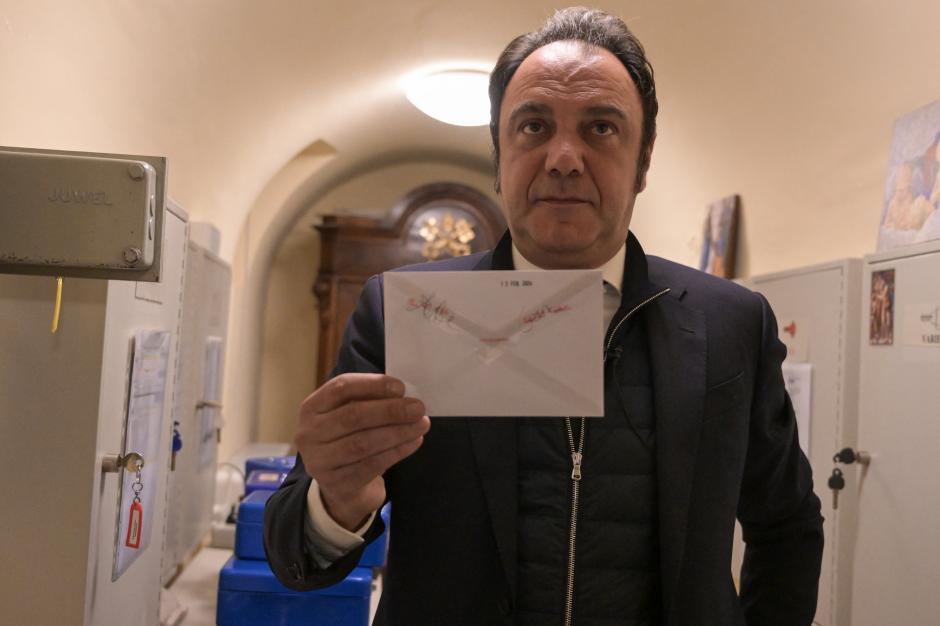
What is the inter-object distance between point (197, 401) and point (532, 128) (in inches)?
92.4

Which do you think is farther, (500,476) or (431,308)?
(500,476)

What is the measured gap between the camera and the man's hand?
0.85m

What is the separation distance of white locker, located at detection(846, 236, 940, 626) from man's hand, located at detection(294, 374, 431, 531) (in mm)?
1510

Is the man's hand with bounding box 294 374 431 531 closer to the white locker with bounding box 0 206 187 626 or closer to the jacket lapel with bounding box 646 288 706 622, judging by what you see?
the jacket lapel with bounding box 646 288 706 622

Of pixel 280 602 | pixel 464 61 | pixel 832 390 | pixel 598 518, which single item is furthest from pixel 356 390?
pixel 464 61

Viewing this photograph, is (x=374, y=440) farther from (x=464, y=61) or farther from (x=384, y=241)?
(x=384, y=241)

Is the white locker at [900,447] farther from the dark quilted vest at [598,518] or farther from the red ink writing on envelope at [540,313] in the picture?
the red ink writing on envelope at [540,313]

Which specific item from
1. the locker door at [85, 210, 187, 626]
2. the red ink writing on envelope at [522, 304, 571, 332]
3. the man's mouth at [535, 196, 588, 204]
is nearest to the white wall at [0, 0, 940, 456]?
the locker door at [85, 210, 187, 626]

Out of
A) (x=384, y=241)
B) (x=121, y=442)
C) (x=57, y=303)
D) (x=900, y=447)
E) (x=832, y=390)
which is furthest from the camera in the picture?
(x=384, y=241)

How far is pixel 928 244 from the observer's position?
1892mm

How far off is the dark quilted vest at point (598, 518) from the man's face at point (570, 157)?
0.58 feet

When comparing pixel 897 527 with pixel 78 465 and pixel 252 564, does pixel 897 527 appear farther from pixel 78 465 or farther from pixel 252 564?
pixel 78 465

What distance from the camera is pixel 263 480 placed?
9.11 feet

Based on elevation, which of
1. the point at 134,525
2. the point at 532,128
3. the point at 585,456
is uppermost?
the point at 532,128
